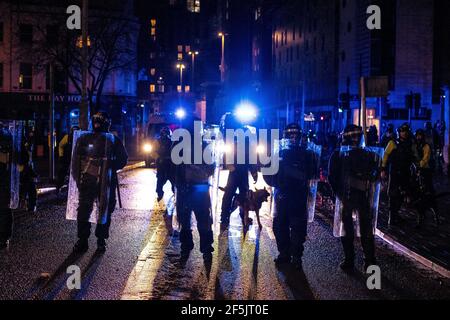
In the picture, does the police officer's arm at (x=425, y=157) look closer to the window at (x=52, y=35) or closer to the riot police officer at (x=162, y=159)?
the riot police officer at (x=162, y=159)

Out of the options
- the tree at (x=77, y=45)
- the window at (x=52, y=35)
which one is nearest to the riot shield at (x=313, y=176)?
the tree at (x=77, y=45)

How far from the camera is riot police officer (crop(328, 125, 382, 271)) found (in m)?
8.45

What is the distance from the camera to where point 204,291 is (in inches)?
279

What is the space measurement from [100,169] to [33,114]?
139 ft

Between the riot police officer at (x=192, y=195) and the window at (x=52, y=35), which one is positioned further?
the window at (x=52, y=35)

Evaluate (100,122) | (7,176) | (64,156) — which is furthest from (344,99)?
(7,176)

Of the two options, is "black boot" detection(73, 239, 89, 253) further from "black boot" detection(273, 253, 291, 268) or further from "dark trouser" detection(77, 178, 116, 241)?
"black boot" detection(273, 253, 291, 268)

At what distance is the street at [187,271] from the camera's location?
700 centimetres

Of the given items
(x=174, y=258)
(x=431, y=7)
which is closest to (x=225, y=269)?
(x=174, y=258)

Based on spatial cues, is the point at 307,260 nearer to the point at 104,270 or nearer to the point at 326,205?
the point at 104,270

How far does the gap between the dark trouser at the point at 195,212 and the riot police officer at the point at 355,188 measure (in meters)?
1.82

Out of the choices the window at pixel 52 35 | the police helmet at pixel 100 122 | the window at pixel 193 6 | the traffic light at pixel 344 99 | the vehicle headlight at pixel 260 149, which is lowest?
the vehicle headlight at pixel 260 149

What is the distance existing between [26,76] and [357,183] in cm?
4410

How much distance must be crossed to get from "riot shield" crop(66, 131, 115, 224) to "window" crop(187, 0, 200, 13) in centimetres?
12823
